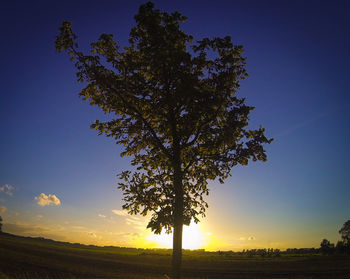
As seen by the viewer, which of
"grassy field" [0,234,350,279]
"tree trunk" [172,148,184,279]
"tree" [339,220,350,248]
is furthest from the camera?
"tree" [339,220,350,248]

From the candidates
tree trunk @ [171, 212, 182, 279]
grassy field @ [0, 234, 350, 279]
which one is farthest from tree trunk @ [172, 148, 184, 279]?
grassy field @ [0, 234, 350, 279]

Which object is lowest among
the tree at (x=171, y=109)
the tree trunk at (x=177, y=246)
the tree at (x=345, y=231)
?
the tree at (x=345, y=231)

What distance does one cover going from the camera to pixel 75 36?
10.5m

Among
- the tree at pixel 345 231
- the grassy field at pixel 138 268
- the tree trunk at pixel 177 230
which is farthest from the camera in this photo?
the tree at pixel 345 231

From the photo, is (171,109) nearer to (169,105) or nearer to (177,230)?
(169,105)

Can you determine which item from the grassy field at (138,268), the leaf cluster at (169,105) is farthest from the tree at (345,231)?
the leaf cluster at (169,105)

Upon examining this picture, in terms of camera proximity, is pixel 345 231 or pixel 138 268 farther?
pixel 345 231

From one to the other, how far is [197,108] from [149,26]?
4439mm

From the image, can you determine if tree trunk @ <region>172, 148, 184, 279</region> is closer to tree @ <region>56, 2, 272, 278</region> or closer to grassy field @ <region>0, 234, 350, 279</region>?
tree @ <region>56, 2, 272, 278</region>

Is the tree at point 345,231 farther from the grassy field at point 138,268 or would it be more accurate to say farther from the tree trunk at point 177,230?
the tree trunk at point 177,230

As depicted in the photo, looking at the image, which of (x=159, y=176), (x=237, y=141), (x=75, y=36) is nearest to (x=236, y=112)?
(x=237, y=141)

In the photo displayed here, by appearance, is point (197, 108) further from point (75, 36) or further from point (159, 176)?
point (75, 36)

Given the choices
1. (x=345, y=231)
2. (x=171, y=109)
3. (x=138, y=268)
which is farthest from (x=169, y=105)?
(x=345, y=231)

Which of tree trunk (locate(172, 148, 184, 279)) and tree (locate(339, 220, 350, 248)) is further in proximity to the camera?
tree (locate(339, 220, 350, 248))
